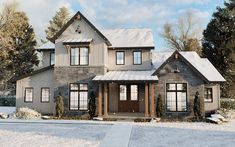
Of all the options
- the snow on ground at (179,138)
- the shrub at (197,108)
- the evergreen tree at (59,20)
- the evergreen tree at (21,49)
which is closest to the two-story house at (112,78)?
the shrub at (197,108)

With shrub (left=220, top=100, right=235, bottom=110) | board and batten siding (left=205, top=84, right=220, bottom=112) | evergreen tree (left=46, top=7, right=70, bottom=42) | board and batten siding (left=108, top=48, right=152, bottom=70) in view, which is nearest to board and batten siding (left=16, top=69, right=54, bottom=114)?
board and batten siding (left=108, top=48, right=152, bottom=70)

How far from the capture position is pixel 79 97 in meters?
22.8

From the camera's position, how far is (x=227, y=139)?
1277 centimetres

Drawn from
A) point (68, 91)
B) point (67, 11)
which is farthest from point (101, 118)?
point (67, 11)

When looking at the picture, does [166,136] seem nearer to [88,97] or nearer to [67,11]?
[88,97]

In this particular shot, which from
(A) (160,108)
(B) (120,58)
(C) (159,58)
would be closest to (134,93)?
(B) (120,58)

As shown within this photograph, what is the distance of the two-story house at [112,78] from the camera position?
854 inches

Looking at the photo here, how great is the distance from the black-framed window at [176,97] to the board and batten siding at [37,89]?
9.86 metres

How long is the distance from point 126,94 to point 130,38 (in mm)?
5442

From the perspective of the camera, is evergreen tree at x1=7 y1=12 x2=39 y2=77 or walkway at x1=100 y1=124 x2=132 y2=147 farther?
evergreen tree at x1=7 y1=12 x2=39 y2=77

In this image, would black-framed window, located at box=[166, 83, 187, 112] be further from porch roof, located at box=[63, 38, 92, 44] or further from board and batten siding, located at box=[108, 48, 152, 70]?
porch roof, located at box=[63, 38, 92, 44]

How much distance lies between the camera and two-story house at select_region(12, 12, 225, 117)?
21703mm

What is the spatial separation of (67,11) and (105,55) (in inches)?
1202

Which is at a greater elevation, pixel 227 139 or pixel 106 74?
pixel 106 74
